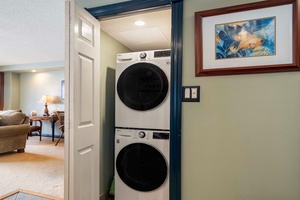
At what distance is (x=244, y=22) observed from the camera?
127 centimetres

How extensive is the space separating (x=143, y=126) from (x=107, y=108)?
633 millimetres

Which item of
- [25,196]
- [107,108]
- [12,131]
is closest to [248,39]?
[107,108]

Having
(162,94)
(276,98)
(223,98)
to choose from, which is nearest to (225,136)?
(223,98)

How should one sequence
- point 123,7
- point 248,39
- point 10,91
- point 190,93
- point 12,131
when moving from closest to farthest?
point 248,39
point 190,93
point 123,7
point 12,131
point 10,91

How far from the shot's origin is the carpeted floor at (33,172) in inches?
89.2

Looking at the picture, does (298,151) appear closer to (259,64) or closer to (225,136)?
(225,136)

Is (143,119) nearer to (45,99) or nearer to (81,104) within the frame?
(81,104)

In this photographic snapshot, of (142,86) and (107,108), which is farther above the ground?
(142,86)

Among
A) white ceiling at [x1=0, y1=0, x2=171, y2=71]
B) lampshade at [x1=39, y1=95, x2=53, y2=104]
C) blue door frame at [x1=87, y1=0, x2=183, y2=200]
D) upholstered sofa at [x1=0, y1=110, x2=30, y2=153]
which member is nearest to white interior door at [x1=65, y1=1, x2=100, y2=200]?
white ceiling at [x1=0, y1=0, x2=171, y2=71]

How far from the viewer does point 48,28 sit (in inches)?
108

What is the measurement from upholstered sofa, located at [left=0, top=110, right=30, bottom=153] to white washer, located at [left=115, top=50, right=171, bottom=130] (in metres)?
3.01

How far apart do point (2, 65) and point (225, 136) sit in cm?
685

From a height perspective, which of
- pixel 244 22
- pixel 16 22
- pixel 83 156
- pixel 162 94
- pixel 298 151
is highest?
pixel 16 22

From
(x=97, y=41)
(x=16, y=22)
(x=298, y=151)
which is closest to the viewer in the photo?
(x=298, y=151)
